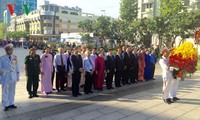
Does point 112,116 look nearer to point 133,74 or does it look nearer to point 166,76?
point 166,76

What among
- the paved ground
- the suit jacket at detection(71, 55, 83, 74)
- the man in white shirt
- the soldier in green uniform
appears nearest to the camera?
the paved ground

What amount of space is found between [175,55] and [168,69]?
0.51 m

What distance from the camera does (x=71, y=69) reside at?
8078mm

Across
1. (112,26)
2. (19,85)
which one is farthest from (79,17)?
(19,85)

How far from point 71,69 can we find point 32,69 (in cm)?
133

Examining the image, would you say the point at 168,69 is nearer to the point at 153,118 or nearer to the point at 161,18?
the point at 153,118

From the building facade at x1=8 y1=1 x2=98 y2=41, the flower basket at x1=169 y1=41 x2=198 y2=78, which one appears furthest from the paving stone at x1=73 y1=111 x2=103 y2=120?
the building facade at x1=8 y1=1 x2=98 y2=41

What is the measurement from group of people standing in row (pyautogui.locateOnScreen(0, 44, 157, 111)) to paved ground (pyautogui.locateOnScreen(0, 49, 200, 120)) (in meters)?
0.44

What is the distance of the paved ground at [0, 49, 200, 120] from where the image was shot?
602cm

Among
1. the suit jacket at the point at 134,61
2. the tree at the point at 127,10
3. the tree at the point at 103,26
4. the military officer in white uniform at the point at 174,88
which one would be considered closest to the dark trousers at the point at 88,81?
the suit jacket at the point at 134,61

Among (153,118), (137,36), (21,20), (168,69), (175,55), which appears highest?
(21,20)

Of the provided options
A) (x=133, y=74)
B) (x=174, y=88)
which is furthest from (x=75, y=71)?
(x=133, y=74)

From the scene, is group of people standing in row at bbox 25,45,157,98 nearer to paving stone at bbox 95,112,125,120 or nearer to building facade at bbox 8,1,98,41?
paving stone at bbox 95,112,125,120

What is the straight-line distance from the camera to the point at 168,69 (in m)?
7.18
